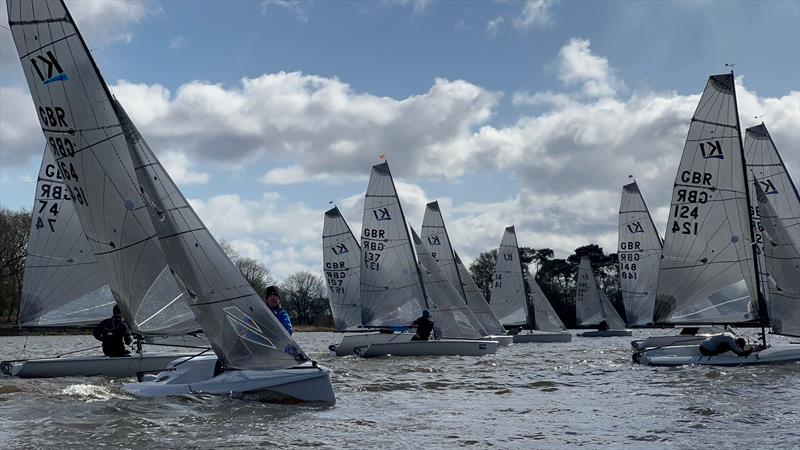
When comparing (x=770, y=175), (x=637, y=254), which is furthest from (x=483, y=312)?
(x=770, y=175)

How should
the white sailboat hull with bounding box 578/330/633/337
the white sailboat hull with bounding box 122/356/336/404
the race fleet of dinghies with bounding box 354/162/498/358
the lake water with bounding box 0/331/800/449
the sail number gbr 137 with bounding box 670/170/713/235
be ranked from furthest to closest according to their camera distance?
the white sailboat hull with bounding box 578/330/633/337 < the race fleet of dinghies with bounding box 354/162/498/358 < the sail number gbr 137 with bounding box 670/170/713/235 < the white sailboat hull with bounding box 122/356/336/404 < the lake water with bounding box 0/331/800/449

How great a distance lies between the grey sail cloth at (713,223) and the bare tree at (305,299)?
2920 inches

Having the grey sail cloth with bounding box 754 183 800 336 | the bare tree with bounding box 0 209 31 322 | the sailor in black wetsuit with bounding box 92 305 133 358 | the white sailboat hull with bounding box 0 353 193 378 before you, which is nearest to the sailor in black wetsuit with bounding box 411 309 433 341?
the white sailboat hull with bounding box 0 353 193 378

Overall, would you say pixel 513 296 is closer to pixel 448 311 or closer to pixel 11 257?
pixel 448 311

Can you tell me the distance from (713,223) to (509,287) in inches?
909

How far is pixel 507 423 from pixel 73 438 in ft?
16.6

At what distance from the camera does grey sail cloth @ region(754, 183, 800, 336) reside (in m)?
19.1

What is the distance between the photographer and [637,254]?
37500 mm

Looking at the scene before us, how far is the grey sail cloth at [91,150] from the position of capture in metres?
13.8

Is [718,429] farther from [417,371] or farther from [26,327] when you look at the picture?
[26,327]

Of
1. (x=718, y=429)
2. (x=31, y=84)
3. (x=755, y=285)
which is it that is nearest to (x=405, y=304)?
(x=755, y=285)

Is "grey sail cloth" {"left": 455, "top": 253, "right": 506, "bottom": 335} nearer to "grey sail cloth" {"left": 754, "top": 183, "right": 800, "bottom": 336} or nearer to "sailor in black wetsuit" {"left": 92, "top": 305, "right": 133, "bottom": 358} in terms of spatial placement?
"grey sail cloth" {"left": 754, "top": 183, "right": 800, "bottom": 336}

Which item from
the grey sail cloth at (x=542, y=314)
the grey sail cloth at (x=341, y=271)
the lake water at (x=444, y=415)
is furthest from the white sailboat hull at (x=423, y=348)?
the grey sail cloth at (x=542, y=314)

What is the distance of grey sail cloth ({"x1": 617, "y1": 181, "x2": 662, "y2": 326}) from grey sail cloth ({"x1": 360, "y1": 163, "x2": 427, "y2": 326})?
1283 cm
